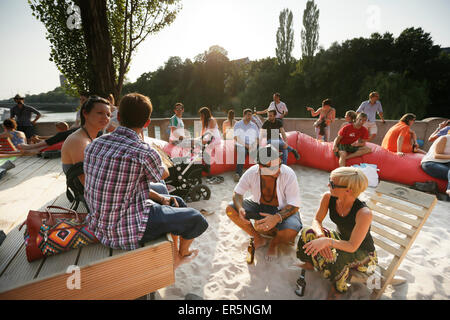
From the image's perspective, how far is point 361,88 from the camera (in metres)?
21.3

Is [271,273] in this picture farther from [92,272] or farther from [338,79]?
[338,79]

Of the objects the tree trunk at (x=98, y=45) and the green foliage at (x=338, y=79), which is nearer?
the tree trunk at (x=98, y=45)

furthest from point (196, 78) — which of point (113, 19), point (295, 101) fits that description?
point (113, 19)

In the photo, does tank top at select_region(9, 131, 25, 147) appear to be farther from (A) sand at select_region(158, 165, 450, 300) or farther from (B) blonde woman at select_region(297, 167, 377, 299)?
(B) blonde woman at select_region(297, 167, 377, 299)

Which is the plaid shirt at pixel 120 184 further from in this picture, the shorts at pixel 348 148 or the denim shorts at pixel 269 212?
the shorts at pixel 348 148

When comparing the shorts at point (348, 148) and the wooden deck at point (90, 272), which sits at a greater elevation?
the shorts at point (348, 148)

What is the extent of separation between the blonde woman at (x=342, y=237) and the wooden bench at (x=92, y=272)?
1.30 metres

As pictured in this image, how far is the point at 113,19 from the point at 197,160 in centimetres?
644

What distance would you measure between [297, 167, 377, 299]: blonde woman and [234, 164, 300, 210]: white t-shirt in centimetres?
43

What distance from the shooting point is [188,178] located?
13.3 ft

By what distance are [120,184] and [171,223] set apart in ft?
1.71

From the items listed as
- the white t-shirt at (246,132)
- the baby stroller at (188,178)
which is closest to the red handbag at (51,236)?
the baby stroller at (188,178)

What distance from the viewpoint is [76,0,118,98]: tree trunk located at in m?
4.92

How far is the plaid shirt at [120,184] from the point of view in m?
1.39
